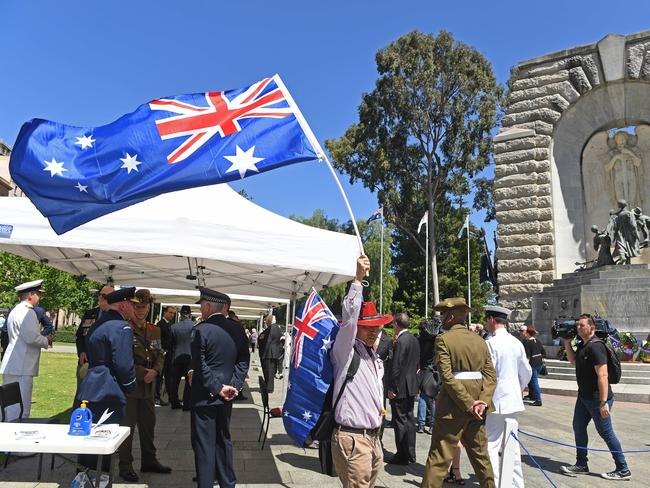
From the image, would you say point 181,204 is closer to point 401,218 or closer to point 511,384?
point 511,384

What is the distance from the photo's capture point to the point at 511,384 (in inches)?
188

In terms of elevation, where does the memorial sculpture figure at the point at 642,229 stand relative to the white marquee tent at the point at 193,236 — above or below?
above

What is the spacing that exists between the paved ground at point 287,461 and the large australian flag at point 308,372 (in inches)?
60.4

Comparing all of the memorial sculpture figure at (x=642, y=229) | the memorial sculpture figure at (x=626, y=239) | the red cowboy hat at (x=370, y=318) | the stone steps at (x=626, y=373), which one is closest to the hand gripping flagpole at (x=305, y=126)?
the red cowboy hat at (x=370, y=318)

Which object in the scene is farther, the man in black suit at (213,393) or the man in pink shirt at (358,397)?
the man in black suit at (213,393)

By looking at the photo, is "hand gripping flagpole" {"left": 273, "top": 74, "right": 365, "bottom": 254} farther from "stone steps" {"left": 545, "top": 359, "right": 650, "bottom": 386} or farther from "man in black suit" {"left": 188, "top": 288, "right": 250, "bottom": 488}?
"stone steps" {"left": 545, "top": 359, "right": 650, "bottom": 386}

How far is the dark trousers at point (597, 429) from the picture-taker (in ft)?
17.5

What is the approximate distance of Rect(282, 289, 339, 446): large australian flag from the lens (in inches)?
142

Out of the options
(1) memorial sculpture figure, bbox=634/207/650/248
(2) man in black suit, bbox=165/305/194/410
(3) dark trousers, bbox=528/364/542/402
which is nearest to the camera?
(2) man in black suit, bbox=165/305/194/410

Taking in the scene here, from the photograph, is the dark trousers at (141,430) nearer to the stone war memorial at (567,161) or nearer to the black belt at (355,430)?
the black belt at (355,430)

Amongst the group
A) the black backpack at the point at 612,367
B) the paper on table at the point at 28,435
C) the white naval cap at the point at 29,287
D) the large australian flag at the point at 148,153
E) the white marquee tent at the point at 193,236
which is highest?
the large australian flag at the point at 148,153

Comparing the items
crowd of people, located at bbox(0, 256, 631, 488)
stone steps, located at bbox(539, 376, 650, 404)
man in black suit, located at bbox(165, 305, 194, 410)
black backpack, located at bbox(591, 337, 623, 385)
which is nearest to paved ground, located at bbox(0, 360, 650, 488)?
crowd of people, located at bbox(0, 256, 631, 488)

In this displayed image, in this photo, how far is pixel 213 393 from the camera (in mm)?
4090

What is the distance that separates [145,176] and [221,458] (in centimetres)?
261
